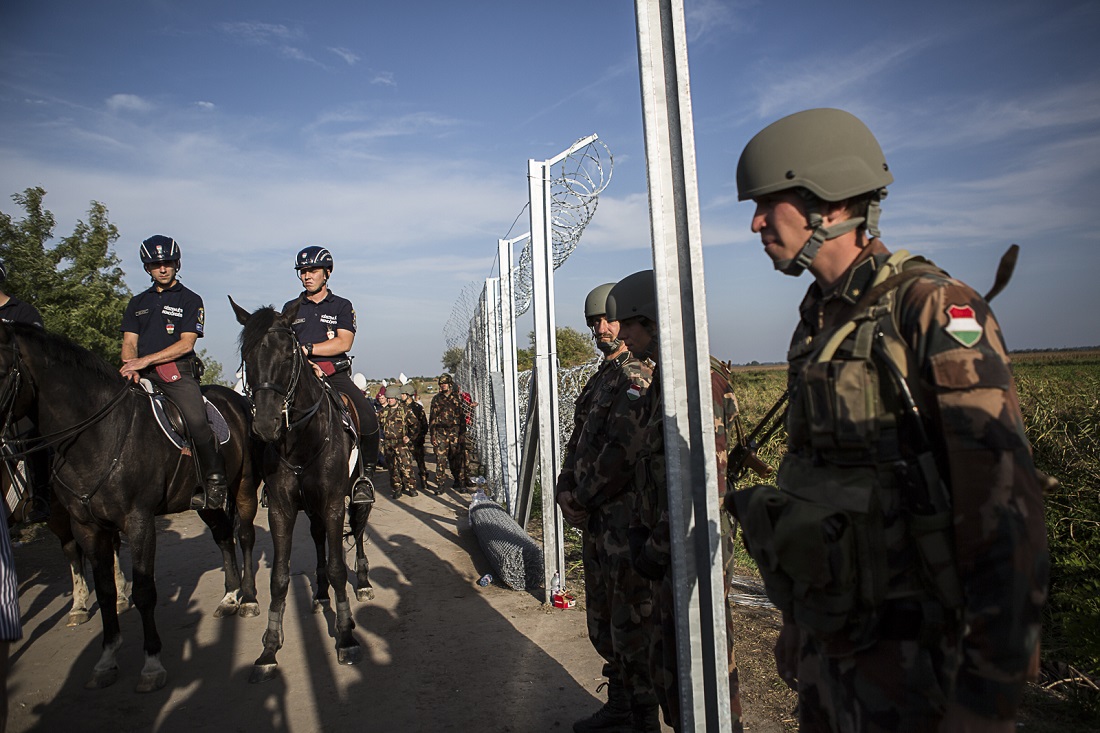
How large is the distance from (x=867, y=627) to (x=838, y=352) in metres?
0.61

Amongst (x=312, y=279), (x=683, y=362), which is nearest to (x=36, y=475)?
(x=312, y=279)

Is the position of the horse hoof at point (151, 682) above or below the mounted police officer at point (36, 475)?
below

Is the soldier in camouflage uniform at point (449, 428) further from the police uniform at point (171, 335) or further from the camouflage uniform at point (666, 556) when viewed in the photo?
the camouflage uniform at point (666, 556)

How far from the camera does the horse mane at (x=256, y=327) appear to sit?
4.86 m

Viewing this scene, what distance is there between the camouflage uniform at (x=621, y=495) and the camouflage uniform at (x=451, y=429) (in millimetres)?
9679

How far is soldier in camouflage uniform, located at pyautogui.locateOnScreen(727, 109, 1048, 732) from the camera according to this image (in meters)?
1.33

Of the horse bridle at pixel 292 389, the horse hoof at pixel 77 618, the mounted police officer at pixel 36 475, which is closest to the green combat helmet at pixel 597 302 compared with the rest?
the horse bridle at pixel 292 389

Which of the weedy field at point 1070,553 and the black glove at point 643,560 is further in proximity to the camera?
the weedy field at point 1070,553

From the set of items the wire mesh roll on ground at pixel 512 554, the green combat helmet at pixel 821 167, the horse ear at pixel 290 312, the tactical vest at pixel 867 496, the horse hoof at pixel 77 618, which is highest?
the horse ear at pixel 290 312

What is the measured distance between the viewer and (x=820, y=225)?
176 cm

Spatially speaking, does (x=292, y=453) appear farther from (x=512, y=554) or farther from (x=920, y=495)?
(x=920, y=495)

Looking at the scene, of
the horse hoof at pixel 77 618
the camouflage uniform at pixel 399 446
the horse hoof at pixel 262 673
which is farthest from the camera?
the camouflage uniform at pixel 399 446

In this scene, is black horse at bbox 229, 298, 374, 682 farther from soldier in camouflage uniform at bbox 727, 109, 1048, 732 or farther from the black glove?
soldier in camouflage uniform at bbox 727, 109, 1048, 732

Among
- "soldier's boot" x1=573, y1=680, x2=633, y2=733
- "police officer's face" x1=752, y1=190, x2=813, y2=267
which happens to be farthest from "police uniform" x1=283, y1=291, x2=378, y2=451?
"police officer's face" x1=752, y1=190, x2=813, y2=267
